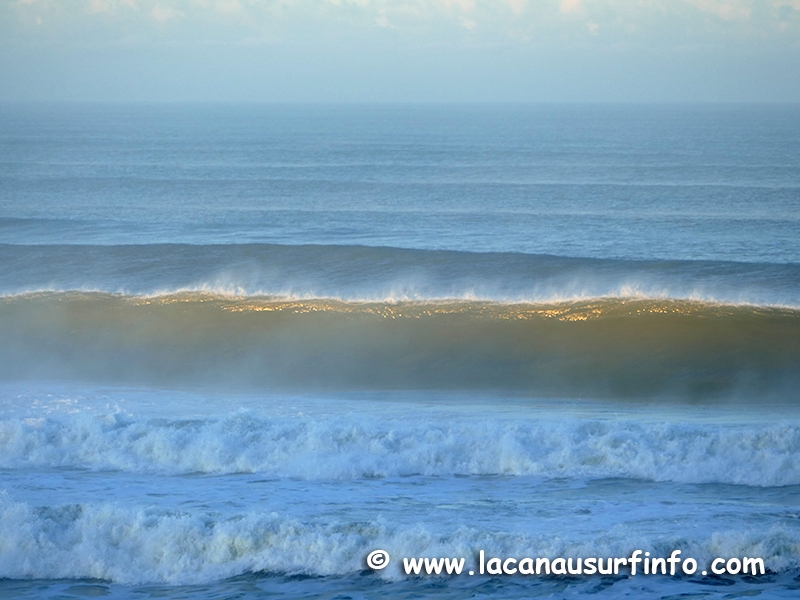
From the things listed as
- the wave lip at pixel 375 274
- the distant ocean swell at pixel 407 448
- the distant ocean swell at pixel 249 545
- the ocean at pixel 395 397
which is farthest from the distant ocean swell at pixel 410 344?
the distant ocean swell at pixel 249 545

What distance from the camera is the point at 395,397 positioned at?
1100cm

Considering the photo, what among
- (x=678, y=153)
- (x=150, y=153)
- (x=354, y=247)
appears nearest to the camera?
(x=354, y=247)

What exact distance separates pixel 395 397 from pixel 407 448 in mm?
2767

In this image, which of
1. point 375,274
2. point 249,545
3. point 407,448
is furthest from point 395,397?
point 375,274

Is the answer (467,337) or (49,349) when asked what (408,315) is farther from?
(49,349)

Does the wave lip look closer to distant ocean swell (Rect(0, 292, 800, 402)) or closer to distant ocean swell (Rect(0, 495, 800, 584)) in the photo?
distant ocean swell (Rect(0, 292, 800, 402))

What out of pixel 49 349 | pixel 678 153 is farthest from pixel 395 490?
pixel 678 153

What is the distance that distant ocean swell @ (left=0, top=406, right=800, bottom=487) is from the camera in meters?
7.85

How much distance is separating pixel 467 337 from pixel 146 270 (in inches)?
324

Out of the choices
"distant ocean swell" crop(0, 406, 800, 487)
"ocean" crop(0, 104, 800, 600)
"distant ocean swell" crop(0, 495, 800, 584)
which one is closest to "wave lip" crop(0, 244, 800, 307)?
"ocean" crop(0, 104, 800, 600)

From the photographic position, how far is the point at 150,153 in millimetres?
50062

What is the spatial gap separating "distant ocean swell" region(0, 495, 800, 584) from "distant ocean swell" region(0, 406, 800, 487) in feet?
4.45

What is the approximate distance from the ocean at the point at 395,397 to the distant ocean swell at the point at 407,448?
0.10 ft

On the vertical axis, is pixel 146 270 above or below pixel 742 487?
above
